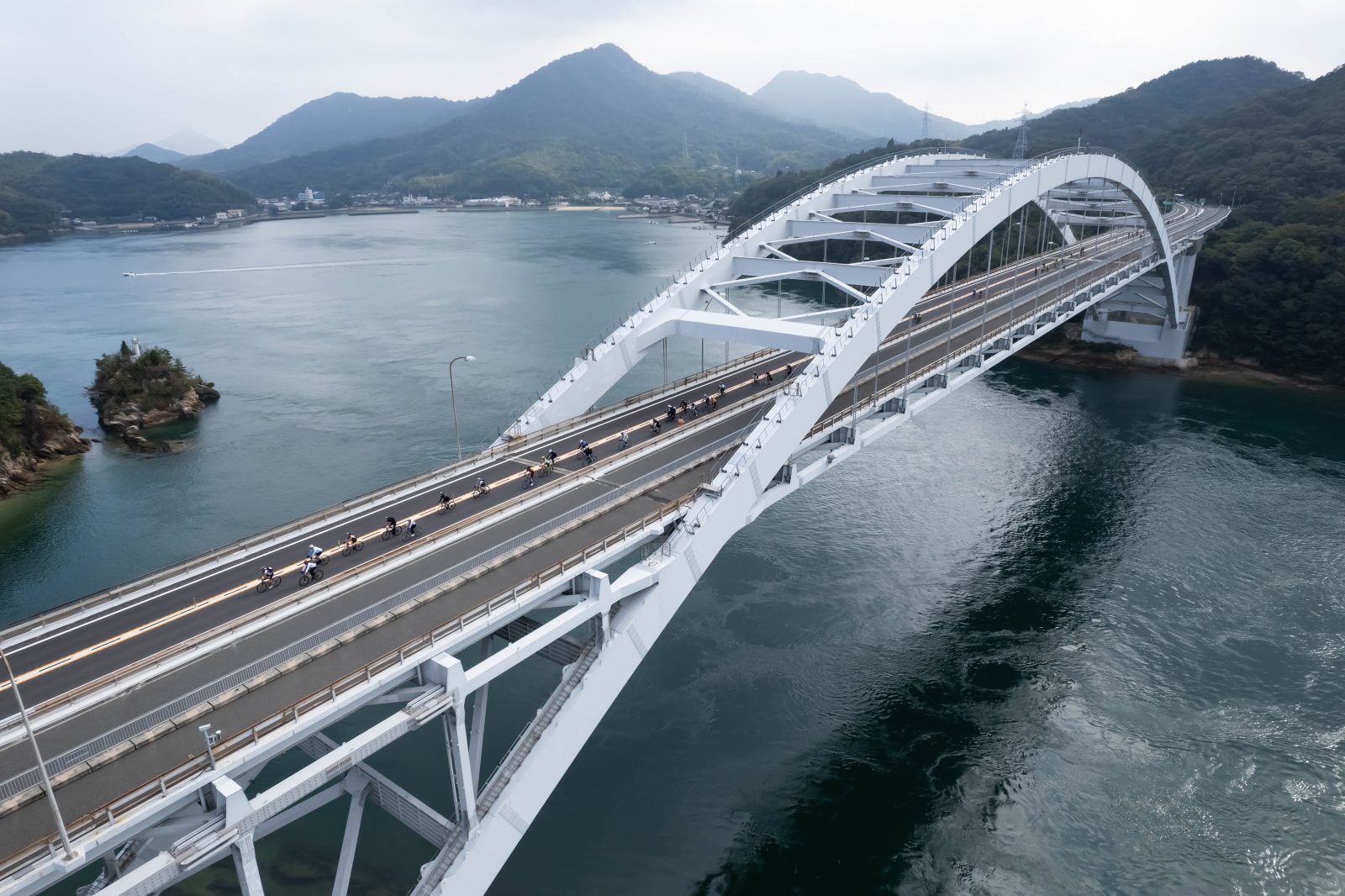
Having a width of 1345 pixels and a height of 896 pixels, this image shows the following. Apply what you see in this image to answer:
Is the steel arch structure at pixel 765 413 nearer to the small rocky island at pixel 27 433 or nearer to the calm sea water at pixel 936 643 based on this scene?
the calm sea water at pixel 936 643

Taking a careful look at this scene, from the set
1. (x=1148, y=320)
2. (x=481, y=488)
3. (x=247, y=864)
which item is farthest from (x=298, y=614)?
(x=1148, y=320)

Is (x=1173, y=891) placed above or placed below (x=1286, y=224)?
below

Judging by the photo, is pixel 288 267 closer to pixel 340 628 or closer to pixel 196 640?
pixel 196 640

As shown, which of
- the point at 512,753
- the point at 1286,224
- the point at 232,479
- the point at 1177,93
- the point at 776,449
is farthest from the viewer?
the point at 1177,93

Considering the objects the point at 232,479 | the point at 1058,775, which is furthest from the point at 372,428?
the point at 1058,775

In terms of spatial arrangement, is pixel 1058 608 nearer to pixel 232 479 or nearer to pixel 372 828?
pixel 372 828

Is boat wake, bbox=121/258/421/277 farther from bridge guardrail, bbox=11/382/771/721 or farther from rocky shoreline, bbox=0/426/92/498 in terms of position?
bridge guardrail, bbox=11/382/771/721

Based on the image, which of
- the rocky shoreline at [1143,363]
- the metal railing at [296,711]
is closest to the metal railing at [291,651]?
the metal railing at [296,711]
